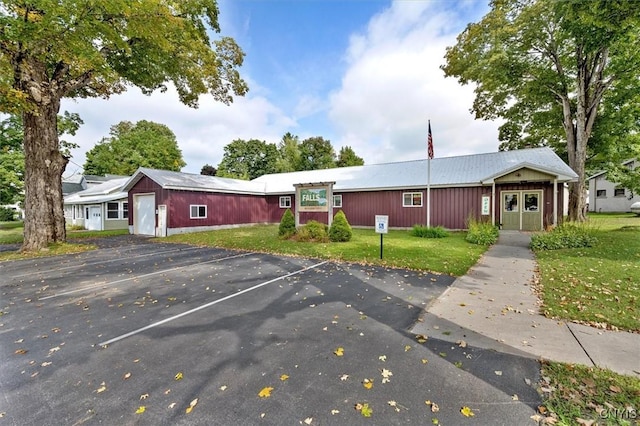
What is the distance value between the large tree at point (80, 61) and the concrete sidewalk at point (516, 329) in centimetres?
1246

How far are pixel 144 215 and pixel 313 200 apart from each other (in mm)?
11812

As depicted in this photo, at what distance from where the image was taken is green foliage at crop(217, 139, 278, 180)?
4850 cm

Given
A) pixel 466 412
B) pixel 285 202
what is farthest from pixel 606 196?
pixel 466 412

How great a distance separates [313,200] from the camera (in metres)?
14.3

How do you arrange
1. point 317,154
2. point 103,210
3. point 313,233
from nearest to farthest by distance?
point 313,233
point 103,210
point 317,154

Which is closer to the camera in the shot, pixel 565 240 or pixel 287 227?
pixel 565 240

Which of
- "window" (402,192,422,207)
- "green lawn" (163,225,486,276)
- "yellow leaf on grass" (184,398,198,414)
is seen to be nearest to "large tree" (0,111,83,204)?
"green lawn" (163,225,486,276)

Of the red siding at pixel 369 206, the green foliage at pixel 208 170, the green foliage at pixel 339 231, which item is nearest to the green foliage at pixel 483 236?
the red siding at pixel 369 206

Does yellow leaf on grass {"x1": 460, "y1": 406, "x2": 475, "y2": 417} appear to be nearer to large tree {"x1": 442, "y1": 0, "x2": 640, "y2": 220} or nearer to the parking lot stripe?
the parking lot stripe

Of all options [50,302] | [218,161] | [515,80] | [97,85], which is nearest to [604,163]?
[515,80]

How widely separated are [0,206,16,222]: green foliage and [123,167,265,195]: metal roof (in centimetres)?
2168

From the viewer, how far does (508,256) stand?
8898mm

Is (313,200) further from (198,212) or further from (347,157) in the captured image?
(347,157)

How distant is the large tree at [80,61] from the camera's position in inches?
354
